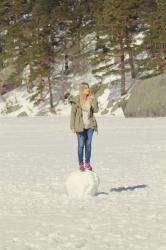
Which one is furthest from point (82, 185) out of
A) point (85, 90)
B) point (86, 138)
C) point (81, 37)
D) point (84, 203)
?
point (81, 37)

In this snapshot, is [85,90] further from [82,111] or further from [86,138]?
[86,138]

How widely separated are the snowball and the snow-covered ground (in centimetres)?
14

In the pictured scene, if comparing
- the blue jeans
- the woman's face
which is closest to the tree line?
the blue jeans

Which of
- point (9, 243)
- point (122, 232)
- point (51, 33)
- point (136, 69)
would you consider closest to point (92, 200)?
point (122, 232)

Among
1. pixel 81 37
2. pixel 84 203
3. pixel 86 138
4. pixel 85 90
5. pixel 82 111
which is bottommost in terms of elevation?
pixel 84 203

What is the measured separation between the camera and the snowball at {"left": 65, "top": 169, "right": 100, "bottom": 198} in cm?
979

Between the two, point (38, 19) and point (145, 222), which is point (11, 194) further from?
point (38, 19)

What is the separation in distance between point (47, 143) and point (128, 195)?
11340 mm

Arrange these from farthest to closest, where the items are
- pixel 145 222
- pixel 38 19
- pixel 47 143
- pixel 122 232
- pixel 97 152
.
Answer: pixel 38 19
pixel 47 143
pixel 97 152
pixel 145 222
pixel 122 232

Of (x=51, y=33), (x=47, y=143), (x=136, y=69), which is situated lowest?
(x=47, y=143)

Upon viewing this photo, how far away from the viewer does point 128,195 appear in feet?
32.8

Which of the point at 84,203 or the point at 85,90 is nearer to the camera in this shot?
the point at 84,203

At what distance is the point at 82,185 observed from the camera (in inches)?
387

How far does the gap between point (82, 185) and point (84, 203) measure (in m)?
0.60
